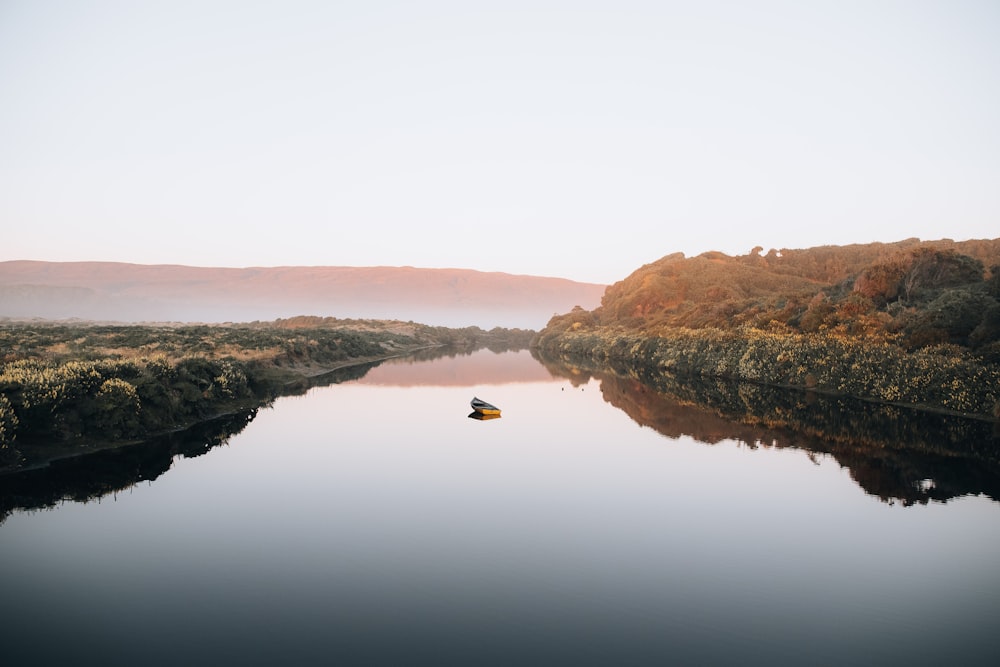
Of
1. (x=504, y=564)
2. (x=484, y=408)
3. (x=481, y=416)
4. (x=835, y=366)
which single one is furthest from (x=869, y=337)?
(x=504, y=564)

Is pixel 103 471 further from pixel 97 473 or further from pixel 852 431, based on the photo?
pixel 852 431

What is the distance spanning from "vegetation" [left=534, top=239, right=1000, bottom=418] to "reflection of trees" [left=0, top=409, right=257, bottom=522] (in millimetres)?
36286

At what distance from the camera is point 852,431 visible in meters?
27.8

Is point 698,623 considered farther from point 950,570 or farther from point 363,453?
point 363,453

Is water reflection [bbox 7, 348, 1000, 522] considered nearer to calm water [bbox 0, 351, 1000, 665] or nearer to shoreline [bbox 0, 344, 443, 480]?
shoreline [bbox 0, 344, 443, 480]

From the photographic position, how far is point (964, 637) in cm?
1002

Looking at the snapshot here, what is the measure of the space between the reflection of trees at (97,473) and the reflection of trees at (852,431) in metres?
21.5

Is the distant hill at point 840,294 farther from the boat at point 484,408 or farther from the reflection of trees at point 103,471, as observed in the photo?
the reflection of trees at point 103,471

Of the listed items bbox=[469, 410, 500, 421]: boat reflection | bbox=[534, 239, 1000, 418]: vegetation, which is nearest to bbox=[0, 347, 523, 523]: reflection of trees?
bbox=[469, 410, 500, 421]: boat reflection

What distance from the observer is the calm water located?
Answer: 9.59 m

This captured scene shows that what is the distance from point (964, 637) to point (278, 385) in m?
42.0

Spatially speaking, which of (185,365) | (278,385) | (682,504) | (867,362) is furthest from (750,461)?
(278,385)

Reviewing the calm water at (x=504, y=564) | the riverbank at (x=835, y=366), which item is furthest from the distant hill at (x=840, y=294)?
the calm water at (x=504, y=564)

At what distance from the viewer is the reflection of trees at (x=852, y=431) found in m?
19.9
